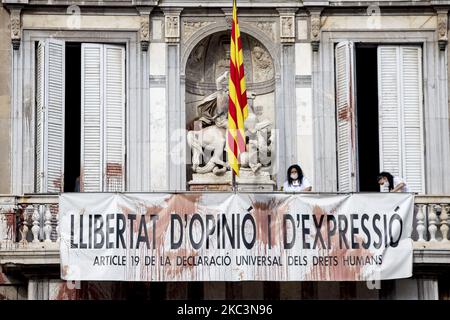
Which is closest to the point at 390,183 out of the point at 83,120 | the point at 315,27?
the point at 315,27

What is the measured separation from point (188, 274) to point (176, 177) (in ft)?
9.00

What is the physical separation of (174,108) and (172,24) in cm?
165

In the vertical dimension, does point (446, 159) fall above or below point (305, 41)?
below

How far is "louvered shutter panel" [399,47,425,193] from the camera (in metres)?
34.2

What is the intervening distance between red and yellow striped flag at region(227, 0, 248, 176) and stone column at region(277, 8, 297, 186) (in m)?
1.28

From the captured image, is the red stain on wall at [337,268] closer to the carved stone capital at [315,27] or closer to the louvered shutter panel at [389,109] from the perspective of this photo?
the louvered shutter panel at [389,109]

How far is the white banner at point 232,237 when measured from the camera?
3169 cm

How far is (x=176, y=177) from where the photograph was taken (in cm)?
3384

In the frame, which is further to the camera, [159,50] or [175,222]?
[159,50]

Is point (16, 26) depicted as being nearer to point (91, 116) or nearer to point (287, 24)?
point (91, 116)

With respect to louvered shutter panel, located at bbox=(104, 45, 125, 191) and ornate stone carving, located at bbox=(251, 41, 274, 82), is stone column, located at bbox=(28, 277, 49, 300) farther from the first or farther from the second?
ornate stone carving, located at bbox=(251, 41, 274, 82)

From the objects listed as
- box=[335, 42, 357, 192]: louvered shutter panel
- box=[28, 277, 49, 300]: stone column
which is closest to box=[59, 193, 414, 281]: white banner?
box=[28, 277, 49, 300]: stone column
